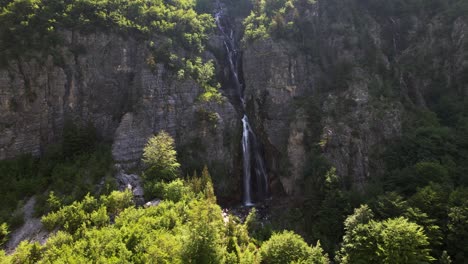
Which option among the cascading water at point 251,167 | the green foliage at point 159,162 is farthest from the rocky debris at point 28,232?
the cascading water at point 251,167

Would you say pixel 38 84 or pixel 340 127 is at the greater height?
pixel 38 84

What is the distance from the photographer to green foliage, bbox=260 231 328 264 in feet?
70.5

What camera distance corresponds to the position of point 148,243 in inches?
811

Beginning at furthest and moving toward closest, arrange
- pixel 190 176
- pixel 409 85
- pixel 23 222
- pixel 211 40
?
1. pixel 211 40
2. pixel 409 85
3. pixel 190 176
4. pixel 23 222

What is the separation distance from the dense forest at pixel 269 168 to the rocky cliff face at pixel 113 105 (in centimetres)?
73

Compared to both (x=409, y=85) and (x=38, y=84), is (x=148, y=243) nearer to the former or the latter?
(x=38, y=84)

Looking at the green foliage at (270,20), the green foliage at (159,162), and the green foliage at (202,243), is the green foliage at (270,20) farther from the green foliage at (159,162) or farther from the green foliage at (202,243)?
the green foliage at (202,243)

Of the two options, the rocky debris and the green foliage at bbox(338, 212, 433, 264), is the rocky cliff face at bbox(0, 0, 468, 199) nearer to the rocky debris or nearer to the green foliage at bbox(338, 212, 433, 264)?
the rocky debris

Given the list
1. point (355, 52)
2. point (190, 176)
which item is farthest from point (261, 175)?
point (355, 52)

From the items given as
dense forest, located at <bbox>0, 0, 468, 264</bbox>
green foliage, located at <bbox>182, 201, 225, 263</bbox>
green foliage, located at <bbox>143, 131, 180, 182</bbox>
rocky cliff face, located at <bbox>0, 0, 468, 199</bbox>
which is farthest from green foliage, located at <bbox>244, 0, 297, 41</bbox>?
green foliage, located at <bbox>182, 201, 225, 263</bbox>

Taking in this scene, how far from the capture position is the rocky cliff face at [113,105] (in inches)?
1230

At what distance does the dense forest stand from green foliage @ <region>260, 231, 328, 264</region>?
99 mm

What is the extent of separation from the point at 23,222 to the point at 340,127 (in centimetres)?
3350

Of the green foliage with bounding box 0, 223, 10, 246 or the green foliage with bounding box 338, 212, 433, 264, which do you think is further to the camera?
the green foliage with bounding box 0, 223, 10, 246
